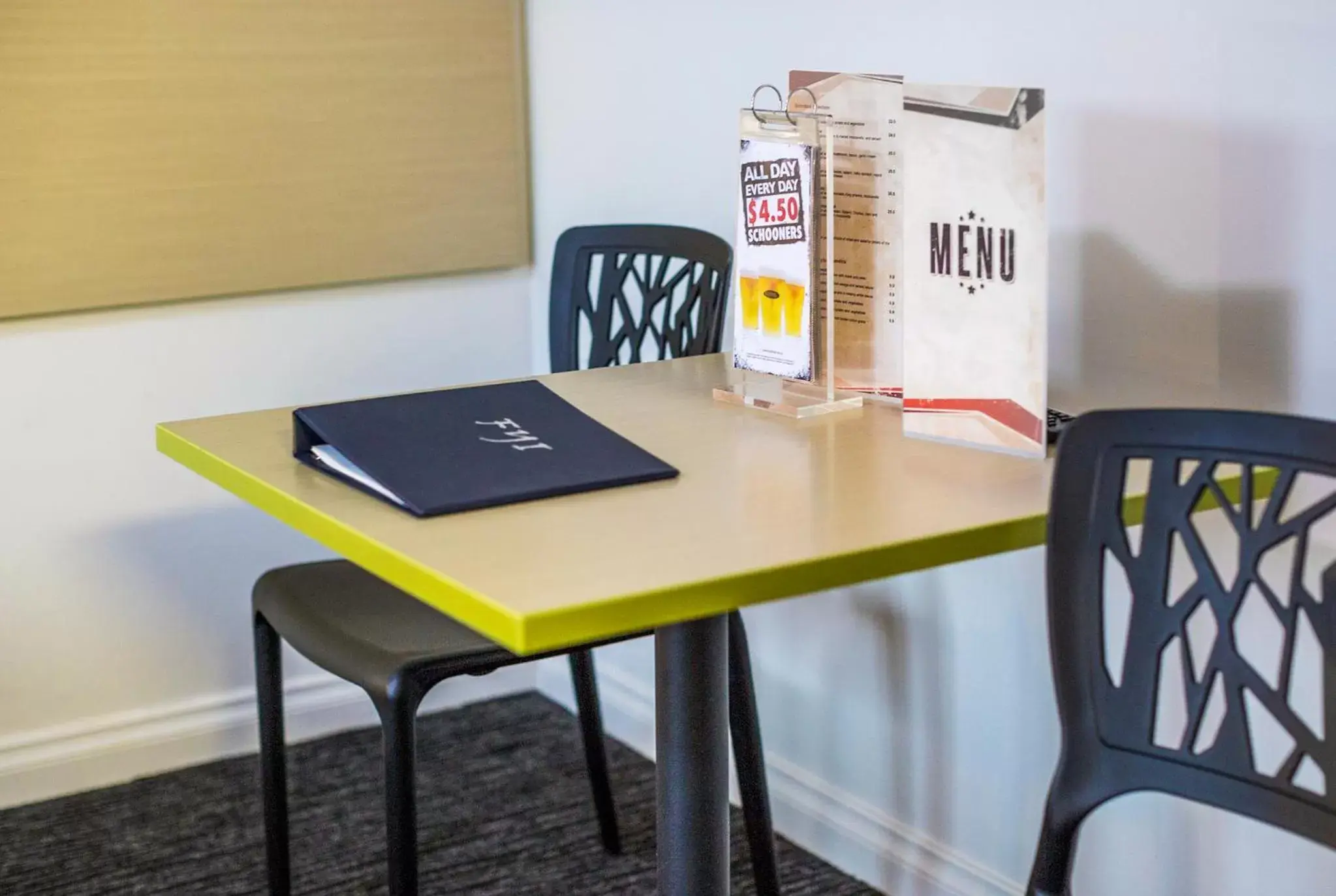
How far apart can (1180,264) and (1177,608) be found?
59cm

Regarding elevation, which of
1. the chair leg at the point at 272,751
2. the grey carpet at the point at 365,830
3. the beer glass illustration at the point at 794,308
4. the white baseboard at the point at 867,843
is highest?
the beer glass illustration at the point at 794,308

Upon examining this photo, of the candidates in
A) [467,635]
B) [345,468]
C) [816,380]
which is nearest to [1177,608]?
[816,380]

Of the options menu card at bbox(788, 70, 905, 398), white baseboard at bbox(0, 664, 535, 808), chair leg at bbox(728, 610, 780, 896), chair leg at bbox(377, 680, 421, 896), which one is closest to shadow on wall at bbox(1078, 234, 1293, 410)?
menu card at bbox(788, 70, 905, 398)

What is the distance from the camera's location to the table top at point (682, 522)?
1.04m

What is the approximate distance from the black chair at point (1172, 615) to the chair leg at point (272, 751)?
1.03 meters

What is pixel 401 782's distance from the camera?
1.69 m

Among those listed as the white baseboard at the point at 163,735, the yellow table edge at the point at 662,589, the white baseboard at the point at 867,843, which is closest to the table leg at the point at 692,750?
the yellow table edge at the point at 662,589

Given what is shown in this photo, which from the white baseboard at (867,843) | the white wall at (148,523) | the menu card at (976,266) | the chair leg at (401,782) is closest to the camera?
the menu card at (976,266)

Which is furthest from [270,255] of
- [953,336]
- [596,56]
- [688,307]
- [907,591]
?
[953,336]

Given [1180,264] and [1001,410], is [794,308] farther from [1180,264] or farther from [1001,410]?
[1180,264]

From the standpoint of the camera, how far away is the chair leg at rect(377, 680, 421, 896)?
66.2 inches

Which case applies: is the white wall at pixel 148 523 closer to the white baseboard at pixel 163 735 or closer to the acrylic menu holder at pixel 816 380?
the white baseboard at pixel 163 735

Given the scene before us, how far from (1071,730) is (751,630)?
1.21 metres

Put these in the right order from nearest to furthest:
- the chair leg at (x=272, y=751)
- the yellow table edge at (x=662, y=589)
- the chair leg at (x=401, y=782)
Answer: the yellow table edge at (x=662, y=589) < the chair leg at (x=401, y=782) < the chair leg at (x=272, y=751)
